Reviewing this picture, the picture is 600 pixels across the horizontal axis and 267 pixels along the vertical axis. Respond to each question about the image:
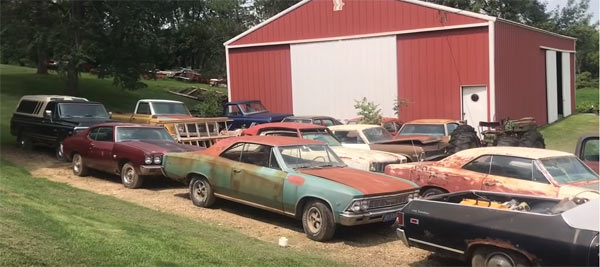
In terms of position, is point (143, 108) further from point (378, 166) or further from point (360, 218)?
point (360, 218)

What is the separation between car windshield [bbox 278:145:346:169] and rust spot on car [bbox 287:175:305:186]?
35 cm

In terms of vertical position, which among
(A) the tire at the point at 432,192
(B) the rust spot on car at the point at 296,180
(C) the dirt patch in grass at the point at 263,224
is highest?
(B) the rust spot on car at the point at 296,180

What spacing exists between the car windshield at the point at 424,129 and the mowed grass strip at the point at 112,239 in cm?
784

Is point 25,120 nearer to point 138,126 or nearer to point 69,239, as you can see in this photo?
point 138,126

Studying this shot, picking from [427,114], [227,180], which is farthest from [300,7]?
[227,180]

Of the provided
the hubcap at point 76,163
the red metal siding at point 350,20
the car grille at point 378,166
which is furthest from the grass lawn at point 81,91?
the car grille at point 378,166

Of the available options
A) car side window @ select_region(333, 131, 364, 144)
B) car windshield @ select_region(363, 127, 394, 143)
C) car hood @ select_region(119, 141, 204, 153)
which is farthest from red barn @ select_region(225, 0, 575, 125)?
car hood @ select_region(119, 141, 204, 153)

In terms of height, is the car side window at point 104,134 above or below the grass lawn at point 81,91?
below

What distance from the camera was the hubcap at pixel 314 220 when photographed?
8023 millimetres

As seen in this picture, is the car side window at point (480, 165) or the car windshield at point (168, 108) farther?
the car windshield at point (168, 108)

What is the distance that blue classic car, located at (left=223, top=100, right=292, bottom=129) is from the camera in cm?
1994

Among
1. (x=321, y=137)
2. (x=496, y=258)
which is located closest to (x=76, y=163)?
(x=321, y=137)

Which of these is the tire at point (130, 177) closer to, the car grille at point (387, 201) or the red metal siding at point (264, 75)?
the car grille at point (387, 201)

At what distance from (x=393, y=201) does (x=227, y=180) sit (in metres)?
2.92
